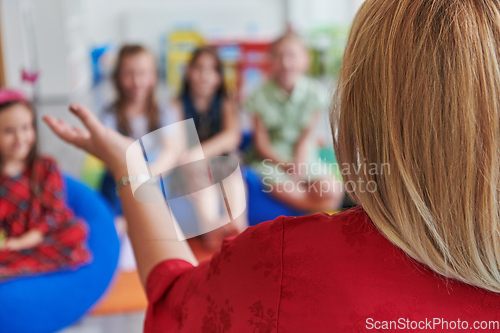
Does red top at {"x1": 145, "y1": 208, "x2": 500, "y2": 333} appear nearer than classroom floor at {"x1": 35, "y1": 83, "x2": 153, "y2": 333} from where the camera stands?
Yes

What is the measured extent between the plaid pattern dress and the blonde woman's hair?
1389mm

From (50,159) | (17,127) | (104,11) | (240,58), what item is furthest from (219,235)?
(104,11)

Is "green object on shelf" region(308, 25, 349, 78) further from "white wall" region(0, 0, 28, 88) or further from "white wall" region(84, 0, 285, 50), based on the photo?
"white wall" region(0, 0, 28, 88)

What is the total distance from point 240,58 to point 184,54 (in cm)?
56

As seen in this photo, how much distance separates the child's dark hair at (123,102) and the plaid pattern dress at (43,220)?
495 mm

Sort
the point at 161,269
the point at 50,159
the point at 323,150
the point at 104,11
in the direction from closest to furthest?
the point at 161,269, the point at 50,159, the point at 323,150, the point at 104,11

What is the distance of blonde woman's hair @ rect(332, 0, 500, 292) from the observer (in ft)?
1.50

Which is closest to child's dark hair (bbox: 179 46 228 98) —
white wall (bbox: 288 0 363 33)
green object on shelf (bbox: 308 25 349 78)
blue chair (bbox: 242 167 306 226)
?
blue chair (bbox: 242 167 306 226)

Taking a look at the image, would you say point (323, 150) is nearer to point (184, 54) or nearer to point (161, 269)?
point (161, 269)

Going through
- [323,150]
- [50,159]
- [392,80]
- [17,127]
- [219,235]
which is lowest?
[219,235]

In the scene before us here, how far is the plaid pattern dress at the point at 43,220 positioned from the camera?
1.62 m

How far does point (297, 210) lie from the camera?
2211 mm

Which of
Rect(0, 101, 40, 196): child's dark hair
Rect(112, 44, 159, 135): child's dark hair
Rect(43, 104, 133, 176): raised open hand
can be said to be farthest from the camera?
Rect(112, 44, 159, 135): child's dark hair

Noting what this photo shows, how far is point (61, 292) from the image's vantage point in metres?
1.55
